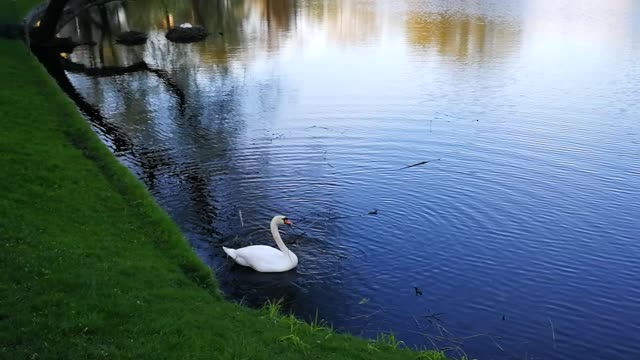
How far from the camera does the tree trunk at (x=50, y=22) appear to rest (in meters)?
44.2

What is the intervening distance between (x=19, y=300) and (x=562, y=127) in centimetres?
2570

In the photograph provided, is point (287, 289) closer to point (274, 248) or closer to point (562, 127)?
point (274, 248)

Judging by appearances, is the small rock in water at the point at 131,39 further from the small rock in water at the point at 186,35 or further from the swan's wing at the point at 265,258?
the swan's wing at the point at 265,258

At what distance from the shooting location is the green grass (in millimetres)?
10117

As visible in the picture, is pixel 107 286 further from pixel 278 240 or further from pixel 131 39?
pixel 131 39

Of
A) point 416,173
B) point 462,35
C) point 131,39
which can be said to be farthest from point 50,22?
point 416,173

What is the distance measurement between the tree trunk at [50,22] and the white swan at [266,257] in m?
34.0

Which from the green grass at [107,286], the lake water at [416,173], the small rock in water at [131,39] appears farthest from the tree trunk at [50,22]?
the green grass at [107,286]

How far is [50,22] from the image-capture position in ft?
154

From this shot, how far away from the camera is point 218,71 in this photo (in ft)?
140

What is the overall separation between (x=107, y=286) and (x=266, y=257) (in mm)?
4950

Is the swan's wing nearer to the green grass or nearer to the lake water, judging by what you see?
the lake water

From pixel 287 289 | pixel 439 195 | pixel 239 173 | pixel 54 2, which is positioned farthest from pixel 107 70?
pixel 287 289

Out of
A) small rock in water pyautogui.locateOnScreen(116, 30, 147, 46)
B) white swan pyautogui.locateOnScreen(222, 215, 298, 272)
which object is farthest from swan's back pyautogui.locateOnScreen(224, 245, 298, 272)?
small rock in water pyautogui.locateOnScreen(116, 30, 147, 46)
